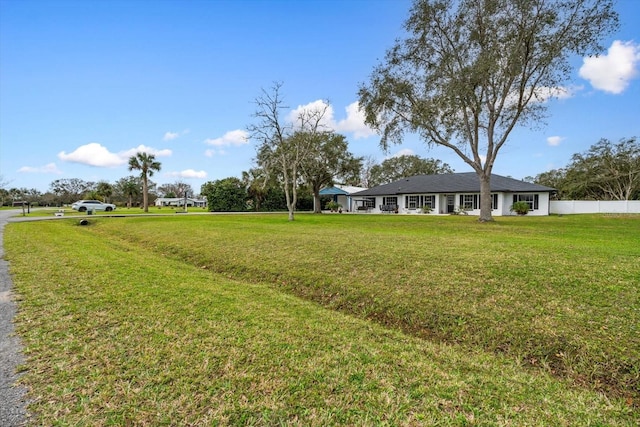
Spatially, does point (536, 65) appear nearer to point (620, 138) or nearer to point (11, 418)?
point (11, 418)

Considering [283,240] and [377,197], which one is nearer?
[283,240]

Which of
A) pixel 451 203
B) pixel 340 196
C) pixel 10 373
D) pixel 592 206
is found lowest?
→ pixel 10 373

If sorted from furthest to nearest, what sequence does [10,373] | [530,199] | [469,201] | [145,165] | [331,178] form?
[145,165] → [331,178] → [469,201] → [530,199] → [10,373]

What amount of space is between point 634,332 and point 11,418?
19.0 ft

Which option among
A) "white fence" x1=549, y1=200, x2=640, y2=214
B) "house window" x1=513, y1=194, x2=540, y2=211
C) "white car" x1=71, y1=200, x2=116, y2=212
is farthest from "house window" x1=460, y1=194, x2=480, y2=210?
"white car" x1=71, y1=200, x2=116, y2=212

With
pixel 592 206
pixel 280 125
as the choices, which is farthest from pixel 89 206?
pixel 592 206

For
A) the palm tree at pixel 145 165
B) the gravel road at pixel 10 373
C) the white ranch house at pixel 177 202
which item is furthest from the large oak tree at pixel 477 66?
the white ranch house at pixel 177 202

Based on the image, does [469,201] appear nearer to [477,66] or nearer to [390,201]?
[390,201]

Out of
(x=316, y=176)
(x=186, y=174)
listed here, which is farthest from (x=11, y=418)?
(x=186, y=174)

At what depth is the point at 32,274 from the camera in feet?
19.1

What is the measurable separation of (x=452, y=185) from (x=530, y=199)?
21.6 feet

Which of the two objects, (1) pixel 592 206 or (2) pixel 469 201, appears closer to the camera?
(1) pixel 592 206

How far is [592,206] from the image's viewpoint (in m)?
28.1

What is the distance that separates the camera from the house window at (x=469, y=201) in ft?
93.9
